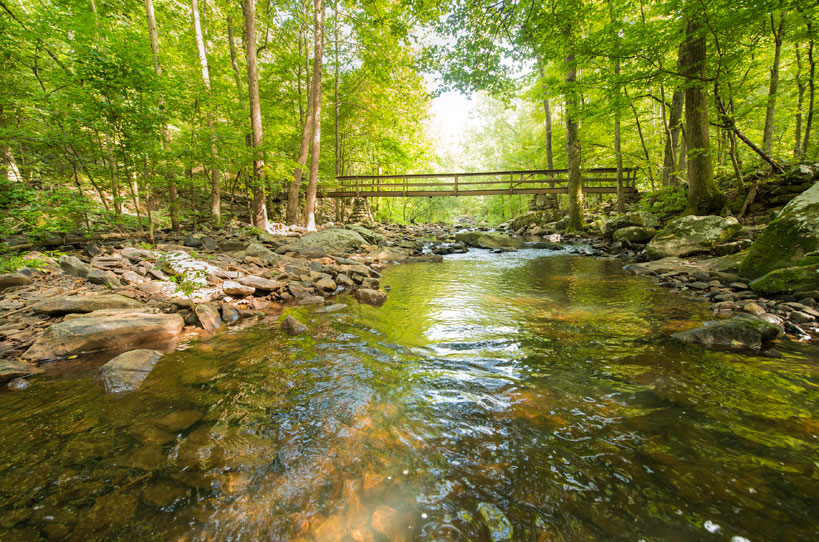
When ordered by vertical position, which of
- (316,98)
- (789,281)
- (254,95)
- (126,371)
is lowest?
(126,371)

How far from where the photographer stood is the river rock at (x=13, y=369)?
2.34m

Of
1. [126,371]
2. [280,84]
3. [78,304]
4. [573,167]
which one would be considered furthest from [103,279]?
[573,167]

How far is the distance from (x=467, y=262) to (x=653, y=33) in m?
6.14

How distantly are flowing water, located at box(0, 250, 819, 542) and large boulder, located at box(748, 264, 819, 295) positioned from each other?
1.63m

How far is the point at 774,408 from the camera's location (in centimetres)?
199

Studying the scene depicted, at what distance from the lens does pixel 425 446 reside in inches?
71.8

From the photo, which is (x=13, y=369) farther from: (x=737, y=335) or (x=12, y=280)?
(x=737, y=335)

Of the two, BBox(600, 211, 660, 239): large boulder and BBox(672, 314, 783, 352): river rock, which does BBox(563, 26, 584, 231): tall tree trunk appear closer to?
BBox(600, 211, 660, 239): large boulder

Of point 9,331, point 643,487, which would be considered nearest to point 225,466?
point 643,487

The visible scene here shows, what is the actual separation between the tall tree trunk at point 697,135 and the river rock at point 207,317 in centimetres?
935

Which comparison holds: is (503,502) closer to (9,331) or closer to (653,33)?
(9,331)

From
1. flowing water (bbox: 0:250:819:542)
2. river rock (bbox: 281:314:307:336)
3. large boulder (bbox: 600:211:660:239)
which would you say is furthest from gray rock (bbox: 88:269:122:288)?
large boulder (bbox: 600:211:660:239)

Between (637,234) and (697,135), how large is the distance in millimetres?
3019

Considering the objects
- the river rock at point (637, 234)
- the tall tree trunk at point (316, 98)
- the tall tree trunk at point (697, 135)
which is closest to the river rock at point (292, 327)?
the tall tree trunk at point (316, 98)
